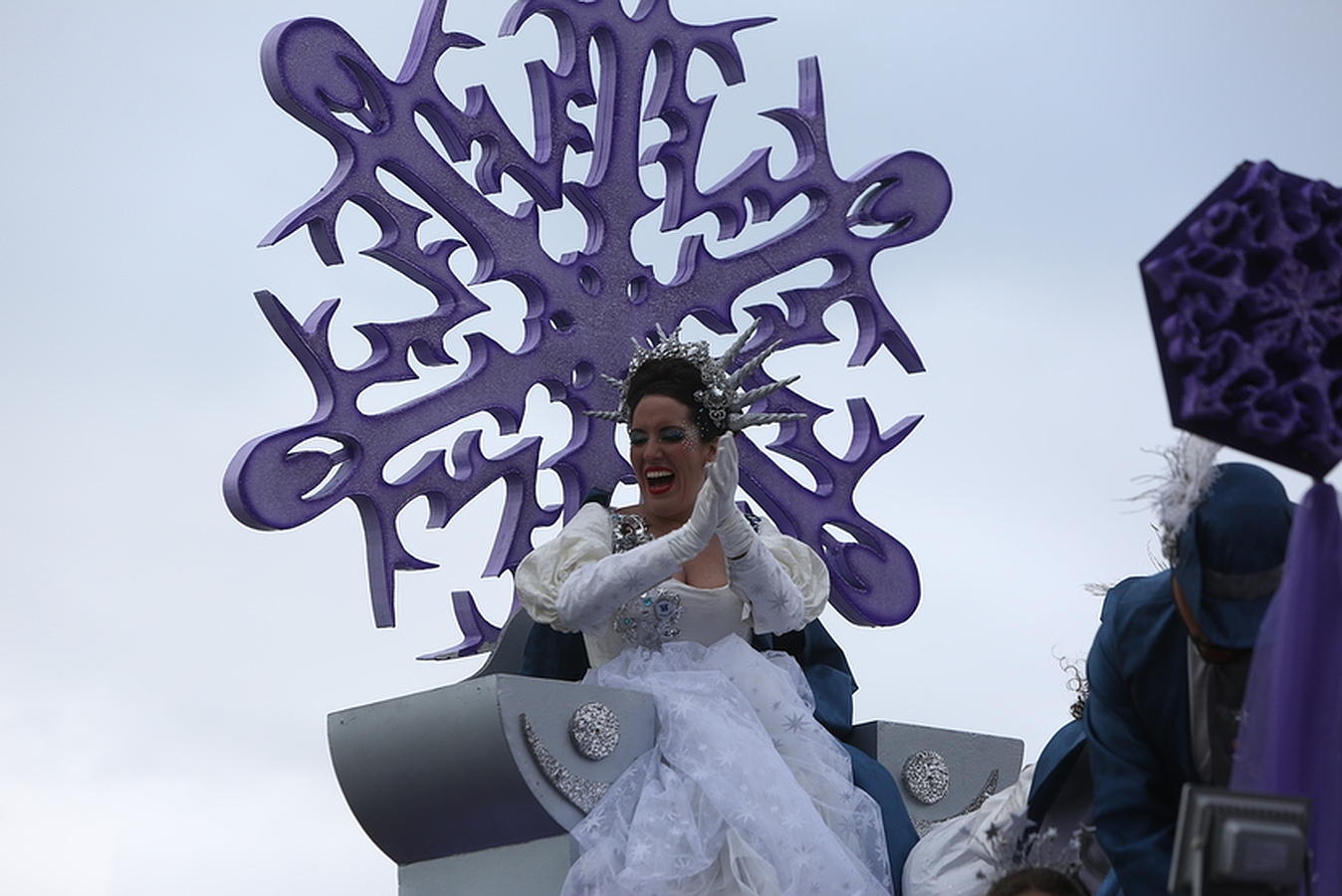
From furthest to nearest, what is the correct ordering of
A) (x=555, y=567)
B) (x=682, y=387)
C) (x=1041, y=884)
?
1. (x=682, y=387)
2. (x=555, y=567)
3. (x=1041, y=884)

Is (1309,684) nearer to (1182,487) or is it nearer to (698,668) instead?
(1182,487)

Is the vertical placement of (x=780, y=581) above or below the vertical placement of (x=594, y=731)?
above

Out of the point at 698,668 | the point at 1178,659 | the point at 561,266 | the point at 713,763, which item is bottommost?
the point at 713,763

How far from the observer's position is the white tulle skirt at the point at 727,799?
4211 mm

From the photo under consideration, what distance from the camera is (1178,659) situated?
3.55 meters

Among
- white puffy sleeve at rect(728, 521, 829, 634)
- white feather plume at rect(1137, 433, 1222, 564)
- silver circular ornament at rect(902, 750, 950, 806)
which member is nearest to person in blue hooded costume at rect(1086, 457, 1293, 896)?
white feather plume at rect(1137, 433, 1222, 564)

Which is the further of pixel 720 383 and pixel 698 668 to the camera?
pixel 720 383

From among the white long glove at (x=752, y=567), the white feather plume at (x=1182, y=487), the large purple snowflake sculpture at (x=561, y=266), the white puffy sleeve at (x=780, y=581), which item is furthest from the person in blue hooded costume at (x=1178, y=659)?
the large purple snowflake sculpture at (x=561, y=266)

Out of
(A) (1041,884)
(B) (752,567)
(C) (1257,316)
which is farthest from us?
(B) (752,567)

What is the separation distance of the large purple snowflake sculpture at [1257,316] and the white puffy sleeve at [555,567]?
6.42ft

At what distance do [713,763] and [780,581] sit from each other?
51cm

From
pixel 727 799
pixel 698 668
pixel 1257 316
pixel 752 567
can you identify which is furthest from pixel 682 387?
pixel 1257 316

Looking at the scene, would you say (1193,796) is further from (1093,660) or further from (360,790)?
(360,790)

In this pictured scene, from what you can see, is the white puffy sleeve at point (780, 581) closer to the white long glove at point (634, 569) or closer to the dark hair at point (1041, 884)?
the white long glove at point (634, 569)
